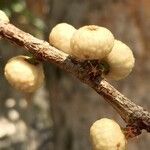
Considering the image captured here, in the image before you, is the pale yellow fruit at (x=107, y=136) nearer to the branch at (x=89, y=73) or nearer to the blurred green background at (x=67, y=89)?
the branch at (x=89, y=73)

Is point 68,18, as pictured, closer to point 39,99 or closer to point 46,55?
point 39,99

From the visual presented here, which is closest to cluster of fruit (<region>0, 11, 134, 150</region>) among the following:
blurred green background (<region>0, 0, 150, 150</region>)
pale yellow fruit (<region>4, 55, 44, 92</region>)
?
pale yellow fruit (<region>4, 55, 44, 92</region>)

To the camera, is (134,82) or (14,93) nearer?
(134,82)

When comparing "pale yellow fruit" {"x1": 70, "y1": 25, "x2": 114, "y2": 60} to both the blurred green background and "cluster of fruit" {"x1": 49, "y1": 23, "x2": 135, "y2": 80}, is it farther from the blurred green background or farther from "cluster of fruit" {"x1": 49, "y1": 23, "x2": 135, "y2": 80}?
the blurred green background

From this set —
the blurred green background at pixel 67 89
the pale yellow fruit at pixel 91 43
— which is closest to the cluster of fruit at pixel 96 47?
the pale yellow fruit at pixel 91 43

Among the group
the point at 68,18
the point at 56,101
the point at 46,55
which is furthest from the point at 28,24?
the point at 46,55

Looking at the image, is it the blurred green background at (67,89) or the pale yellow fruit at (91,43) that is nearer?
the pale yellow fruit at (91,43)
